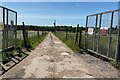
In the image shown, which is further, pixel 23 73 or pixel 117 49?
pixel 117 49

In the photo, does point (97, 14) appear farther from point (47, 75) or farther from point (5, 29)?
point (47, 75)

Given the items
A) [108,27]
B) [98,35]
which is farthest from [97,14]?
[108,27]

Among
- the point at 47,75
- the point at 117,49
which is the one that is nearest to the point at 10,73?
the point at 47,75

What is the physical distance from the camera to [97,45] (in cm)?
1286

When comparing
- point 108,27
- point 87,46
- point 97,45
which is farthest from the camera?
point 87,46

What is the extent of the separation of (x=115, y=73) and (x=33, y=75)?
2.90 meters

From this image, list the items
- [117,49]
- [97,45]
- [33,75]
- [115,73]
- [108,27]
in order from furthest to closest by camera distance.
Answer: [97,45] < [108,27] < [117,49] < [115,73] < [33,75]

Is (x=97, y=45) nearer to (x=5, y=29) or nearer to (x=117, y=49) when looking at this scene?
(x=117, y=49)

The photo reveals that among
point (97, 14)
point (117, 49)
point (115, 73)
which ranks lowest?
point (115, 73)

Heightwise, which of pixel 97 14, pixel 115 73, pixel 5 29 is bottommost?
pixel 115 73

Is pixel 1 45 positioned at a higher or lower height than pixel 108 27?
lower

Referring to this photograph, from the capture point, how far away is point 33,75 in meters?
7.34

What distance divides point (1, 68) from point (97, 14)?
7.11 meters

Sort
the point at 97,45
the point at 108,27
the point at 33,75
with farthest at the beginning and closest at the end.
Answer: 1. the point at 97,45
2. the point at 108,27
3. the point at 33,75
